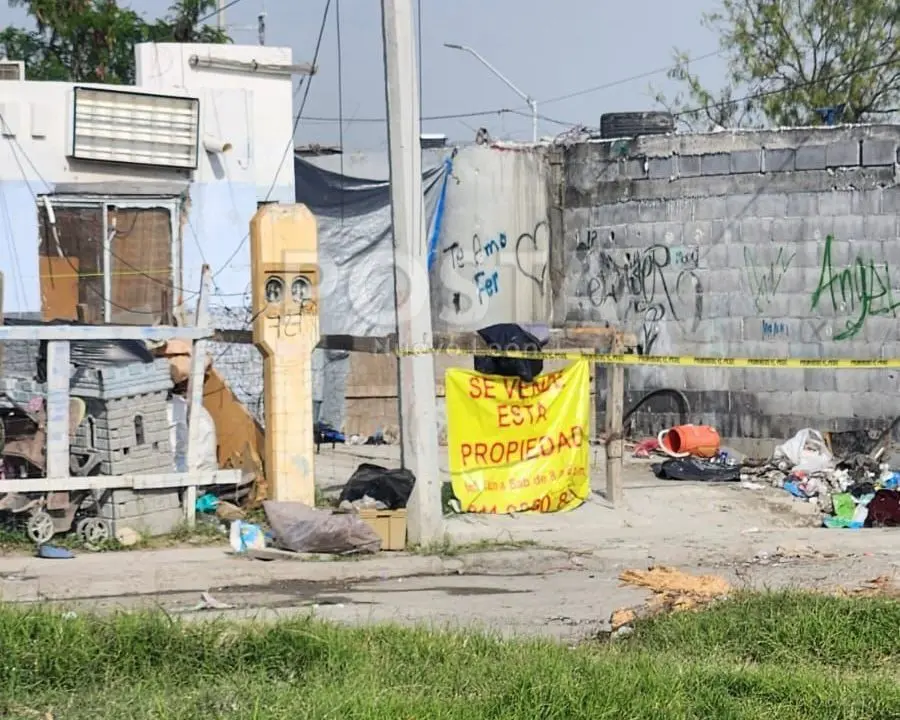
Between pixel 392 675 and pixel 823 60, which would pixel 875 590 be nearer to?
pixel 392 675

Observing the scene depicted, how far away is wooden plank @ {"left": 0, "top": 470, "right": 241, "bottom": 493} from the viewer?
453 inches

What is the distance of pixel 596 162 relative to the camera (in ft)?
62.8

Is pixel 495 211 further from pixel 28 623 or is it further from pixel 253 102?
pixel 28 623

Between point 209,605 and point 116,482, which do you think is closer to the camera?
point 209,605

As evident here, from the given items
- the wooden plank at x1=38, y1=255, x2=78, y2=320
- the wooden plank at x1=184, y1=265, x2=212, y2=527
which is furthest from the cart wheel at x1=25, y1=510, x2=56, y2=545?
the wooden plank at x1=38, y1=255, x2=78, y2=320

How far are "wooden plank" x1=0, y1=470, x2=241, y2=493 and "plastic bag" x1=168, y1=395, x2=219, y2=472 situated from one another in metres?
0.11

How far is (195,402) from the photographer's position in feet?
40.8

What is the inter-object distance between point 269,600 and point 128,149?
967 centimetres

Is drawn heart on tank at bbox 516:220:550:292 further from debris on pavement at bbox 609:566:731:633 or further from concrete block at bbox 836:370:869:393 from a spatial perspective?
debris on pavement at bbox 609:566:731:633

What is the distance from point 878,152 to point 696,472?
14.4ft

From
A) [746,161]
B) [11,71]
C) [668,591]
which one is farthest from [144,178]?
[668,591]

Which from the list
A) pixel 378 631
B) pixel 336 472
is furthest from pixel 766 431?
pixel 378 631

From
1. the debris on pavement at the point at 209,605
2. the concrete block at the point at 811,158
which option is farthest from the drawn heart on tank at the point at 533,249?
the debris on pavement at the point at 209,605

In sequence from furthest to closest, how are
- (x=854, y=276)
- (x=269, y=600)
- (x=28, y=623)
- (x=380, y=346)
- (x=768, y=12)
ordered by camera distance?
(x=768, y=12) < (x=854, y=276) < (x=380, y=346) < (x=269, y=600) < (x=28, y=623)
